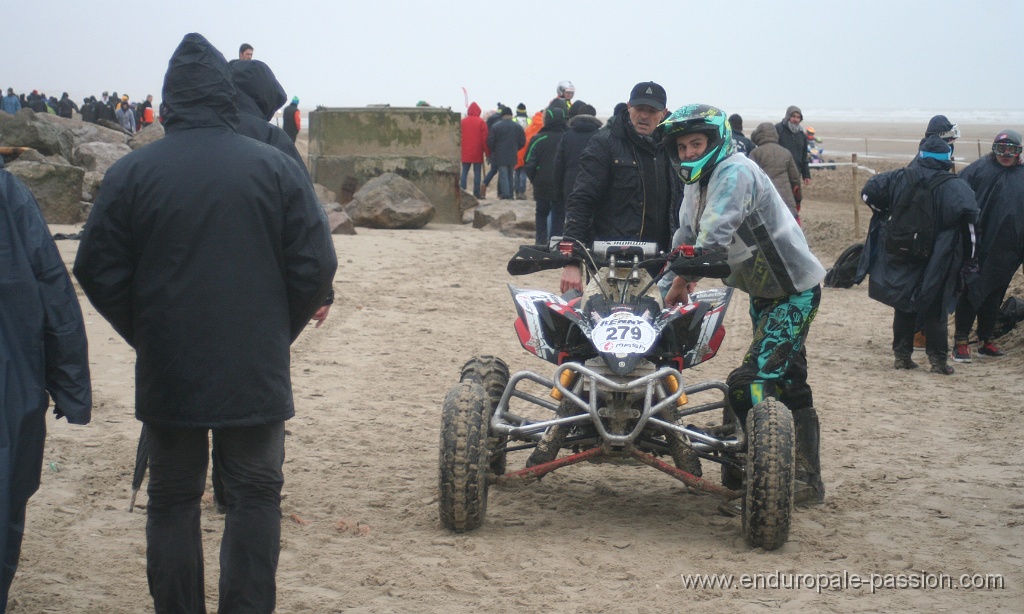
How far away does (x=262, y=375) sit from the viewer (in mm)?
3807

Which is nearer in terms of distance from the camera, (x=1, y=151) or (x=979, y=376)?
(x=1, y=151)

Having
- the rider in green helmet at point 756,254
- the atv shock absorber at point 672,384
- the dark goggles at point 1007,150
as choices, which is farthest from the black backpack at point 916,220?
the atv shock absorber at point 672,384

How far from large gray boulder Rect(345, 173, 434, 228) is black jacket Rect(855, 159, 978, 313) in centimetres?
880

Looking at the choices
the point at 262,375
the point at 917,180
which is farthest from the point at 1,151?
the point at 917,180

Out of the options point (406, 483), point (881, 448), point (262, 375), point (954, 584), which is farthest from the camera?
point (881, 448)

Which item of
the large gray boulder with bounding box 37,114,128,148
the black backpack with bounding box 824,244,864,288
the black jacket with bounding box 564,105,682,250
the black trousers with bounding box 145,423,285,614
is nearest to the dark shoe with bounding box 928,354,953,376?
the black backpack with bounding box 824,244,864,288

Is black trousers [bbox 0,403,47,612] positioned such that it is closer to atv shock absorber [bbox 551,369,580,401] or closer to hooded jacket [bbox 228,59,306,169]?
hooded jacket [bbox 228,59,306,169]

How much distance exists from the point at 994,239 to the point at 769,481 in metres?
5.76

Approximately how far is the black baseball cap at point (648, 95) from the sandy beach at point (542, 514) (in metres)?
2.12

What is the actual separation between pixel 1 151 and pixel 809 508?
401cm

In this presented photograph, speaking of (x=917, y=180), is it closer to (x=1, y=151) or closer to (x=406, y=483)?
(x=406, y=483)

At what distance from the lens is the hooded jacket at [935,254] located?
30.3 feet

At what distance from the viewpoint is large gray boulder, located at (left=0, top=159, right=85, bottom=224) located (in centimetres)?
1557

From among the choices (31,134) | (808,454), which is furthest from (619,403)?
(31,134)
